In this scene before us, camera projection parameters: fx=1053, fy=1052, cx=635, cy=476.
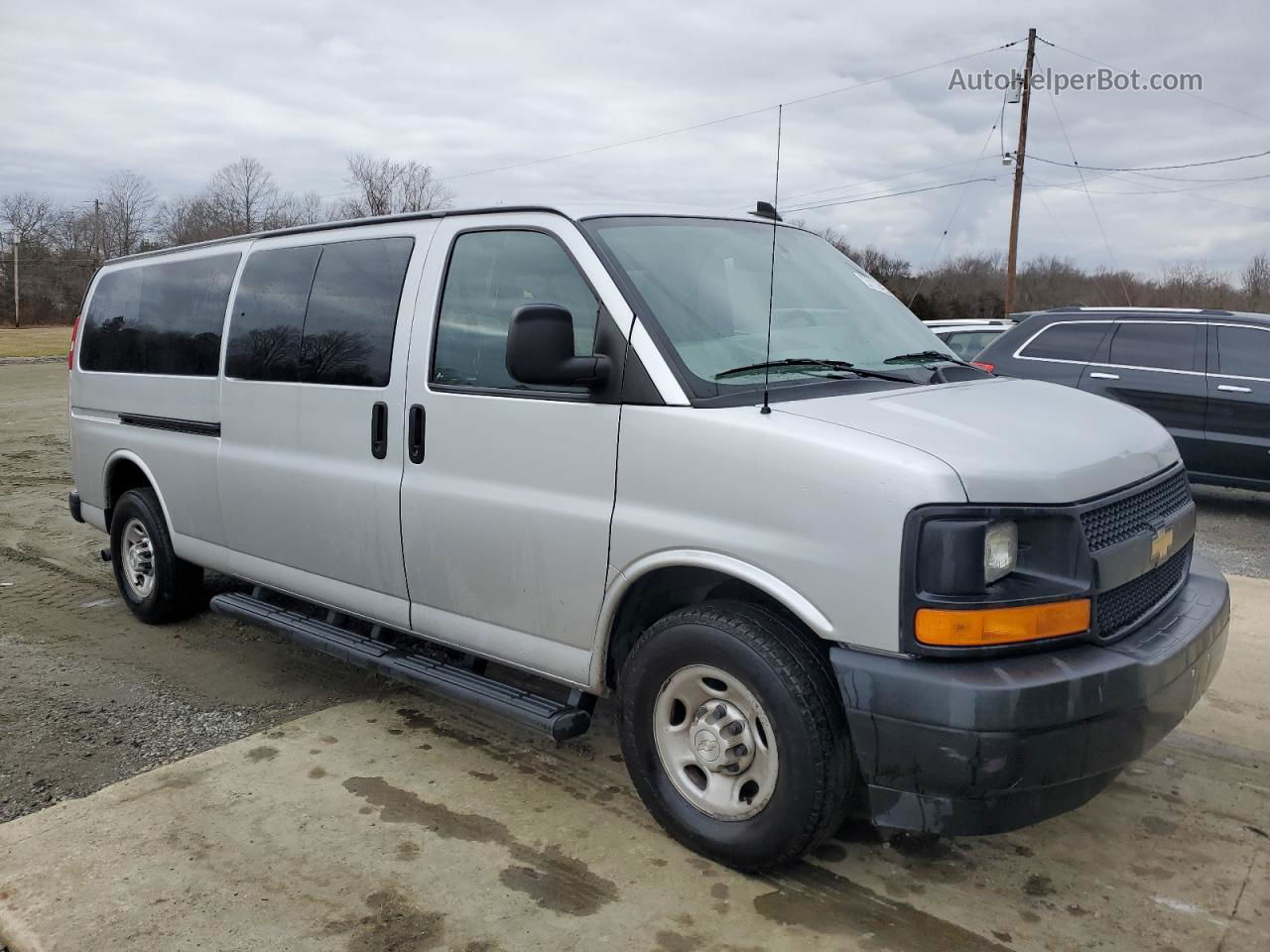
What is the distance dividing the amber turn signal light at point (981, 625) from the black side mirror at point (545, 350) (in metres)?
1.28

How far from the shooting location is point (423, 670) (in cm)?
402

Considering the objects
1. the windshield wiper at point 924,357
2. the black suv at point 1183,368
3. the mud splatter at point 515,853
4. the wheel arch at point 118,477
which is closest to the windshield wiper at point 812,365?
the windshield wiper at point 924,357

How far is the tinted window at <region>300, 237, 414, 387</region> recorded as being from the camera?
4.16 meters

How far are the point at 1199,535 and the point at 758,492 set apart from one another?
685cm

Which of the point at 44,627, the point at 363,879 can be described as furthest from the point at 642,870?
the point at 44,627

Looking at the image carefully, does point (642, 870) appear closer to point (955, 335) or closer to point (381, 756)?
point (381, 756)

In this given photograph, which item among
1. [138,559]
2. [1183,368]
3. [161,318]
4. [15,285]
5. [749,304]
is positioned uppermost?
[15,285]

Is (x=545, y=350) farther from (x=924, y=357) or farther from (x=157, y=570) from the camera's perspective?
(x=157, y=570)

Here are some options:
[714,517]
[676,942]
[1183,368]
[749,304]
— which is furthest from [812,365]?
[1183,368]

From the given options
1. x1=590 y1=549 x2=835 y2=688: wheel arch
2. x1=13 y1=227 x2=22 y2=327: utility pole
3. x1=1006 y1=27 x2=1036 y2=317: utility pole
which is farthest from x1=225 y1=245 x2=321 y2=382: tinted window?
x1=13 y1=227 x2=22 y2=327: utility pole

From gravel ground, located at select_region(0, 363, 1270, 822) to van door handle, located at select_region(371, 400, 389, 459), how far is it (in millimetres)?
1332

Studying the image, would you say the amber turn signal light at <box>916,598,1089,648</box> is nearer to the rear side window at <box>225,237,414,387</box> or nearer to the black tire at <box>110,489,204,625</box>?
the rear side window at <box>225,237,414,387</box>

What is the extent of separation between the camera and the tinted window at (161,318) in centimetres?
518

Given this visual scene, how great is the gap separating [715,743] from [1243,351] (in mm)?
7987
